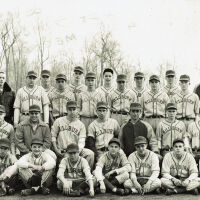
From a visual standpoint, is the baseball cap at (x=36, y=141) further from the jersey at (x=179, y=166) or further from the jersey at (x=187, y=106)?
the jersey at (x=187, y=106)

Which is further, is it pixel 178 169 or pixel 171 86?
pixel 171 86

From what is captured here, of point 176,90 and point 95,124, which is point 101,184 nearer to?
point 95,124

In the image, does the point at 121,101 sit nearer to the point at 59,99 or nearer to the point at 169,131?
the point at 169,131

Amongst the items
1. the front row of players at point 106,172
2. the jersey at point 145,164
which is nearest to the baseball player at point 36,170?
the front row of players at point 106,172

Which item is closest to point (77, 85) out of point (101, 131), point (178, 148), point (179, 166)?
point (101, 131)

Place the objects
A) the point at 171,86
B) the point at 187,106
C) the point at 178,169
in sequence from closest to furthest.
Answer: the point at 178,169 < the point at 187,106 < the point at 171,86

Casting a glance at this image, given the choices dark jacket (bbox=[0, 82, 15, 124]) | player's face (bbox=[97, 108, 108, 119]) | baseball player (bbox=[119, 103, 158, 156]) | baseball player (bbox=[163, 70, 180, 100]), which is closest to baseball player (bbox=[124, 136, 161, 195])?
baseball player (bbox=[119, 103, 158, 156])
